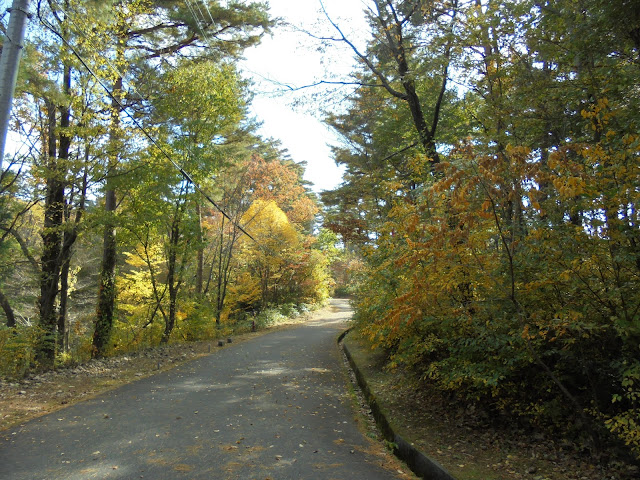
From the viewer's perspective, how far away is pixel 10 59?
13.2ft

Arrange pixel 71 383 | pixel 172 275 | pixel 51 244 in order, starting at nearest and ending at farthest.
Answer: pixel 71 383, pixel 51 244, pixel 172 275

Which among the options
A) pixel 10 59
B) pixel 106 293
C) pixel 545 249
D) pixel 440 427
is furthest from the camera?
pixel 106 293

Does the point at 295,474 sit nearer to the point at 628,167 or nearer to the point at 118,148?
the point at 628,167

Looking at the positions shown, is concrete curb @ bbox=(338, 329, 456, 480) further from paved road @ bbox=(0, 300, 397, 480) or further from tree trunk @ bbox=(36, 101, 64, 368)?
tree trunk @ bbox=(36, 101, 64, 368)

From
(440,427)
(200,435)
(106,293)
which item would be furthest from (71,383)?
(440,427)

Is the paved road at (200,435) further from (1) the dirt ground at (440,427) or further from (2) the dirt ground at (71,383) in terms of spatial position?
(1) the dirt ground at (440,427)

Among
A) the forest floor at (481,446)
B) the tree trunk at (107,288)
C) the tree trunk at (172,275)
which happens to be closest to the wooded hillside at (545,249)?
the forest floor at (481,446)

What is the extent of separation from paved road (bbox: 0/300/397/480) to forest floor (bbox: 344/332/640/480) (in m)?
0.66

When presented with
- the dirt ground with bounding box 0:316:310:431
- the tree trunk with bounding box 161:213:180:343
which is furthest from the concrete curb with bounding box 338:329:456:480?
the tree trunk with bounding box 161:213:180:343

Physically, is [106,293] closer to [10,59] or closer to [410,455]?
[10,59]

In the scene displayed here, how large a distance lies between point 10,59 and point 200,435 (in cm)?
475

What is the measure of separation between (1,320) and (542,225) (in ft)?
65.2

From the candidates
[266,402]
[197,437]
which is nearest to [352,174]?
[266,402]

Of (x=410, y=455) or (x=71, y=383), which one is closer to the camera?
(x=410, y=455)
